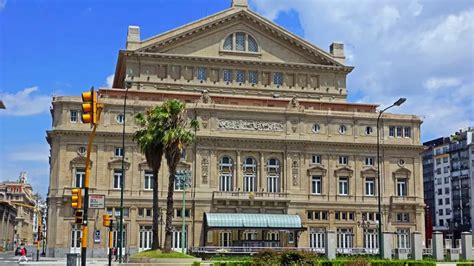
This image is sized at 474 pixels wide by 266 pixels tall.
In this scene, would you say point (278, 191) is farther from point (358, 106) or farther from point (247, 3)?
point (247, 3)

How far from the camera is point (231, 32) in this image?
91.1 m

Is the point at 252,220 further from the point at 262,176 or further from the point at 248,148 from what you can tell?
the point at 248,148

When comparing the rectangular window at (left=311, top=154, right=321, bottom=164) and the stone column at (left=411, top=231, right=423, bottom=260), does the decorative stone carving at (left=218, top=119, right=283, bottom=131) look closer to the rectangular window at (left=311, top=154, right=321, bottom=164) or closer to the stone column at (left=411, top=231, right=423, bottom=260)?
the rectangular window at (left=311, top=154, right=321, bottom=164)

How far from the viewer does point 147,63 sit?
287 feet

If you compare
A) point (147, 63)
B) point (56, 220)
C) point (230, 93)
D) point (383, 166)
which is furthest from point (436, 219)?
point (56, 220)

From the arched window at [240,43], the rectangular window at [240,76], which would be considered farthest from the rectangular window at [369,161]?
the arched window at [240,43]

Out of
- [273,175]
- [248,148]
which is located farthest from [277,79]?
[273,175]

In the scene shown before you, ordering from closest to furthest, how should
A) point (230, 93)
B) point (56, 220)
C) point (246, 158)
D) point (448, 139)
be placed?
point (56, 220) → point (246, 158) → point (230, 93) → point (448, 139)

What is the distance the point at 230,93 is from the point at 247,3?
12984mm

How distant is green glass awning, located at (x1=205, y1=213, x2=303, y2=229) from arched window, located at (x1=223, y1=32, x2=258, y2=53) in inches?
908

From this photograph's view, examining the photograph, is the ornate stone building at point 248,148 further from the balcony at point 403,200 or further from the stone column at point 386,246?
the stone column at point 386,246

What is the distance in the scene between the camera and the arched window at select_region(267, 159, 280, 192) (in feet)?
275

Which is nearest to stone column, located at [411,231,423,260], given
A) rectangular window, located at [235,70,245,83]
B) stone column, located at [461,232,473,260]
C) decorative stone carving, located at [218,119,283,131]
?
stone column, located at [461,232,473,260]

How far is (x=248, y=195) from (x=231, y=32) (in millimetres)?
22789
